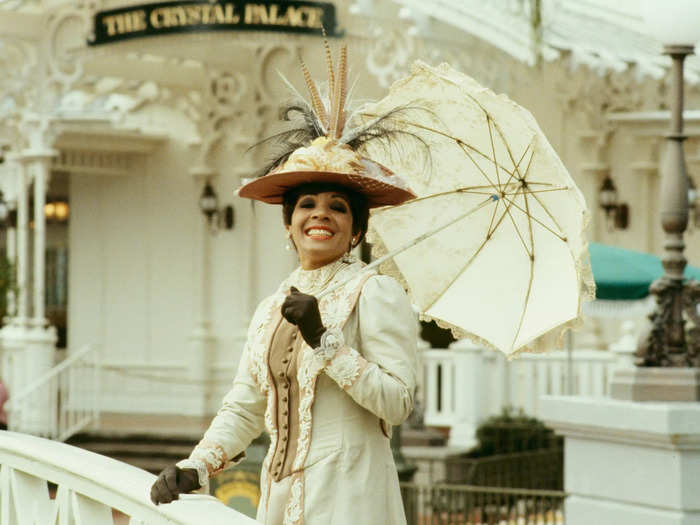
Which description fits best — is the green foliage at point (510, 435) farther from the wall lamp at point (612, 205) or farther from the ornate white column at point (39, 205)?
the ornate white column at point (39, 205)

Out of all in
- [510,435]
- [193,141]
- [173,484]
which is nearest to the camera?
[173,484]

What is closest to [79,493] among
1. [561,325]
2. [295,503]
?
[295,503]

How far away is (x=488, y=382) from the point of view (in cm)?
1442

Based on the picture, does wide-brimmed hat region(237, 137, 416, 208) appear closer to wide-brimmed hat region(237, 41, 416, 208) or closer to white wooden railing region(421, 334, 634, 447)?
wide-brimmed hat region(237, 41, 416, 208)

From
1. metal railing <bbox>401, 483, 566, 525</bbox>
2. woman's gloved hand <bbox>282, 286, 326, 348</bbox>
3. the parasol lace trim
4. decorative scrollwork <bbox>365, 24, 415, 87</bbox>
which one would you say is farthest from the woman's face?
decorative scrollwork <bbox>365, 24, 415, 87</bbox>

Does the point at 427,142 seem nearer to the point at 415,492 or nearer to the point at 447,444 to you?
the point at 415,492

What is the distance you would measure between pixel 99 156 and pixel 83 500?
46.4 ft

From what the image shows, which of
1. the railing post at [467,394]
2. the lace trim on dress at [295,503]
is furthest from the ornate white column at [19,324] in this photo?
the lace trim on dress at [295,503]

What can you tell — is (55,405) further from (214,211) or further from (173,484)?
(173,484)

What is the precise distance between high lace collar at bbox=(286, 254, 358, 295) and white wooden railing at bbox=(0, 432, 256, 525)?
0.65 m

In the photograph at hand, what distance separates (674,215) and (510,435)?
21.8 ft

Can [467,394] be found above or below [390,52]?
below

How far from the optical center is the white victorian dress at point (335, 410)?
3904mm

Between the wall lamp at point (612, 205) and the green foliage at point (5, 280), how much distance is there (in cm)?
597
